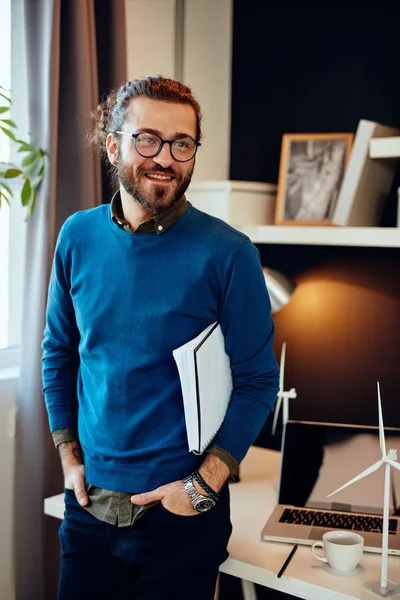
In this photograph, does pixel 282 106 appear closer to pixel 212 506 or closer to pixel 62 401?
pixel 62 401

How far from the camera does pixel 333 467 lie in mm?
1858

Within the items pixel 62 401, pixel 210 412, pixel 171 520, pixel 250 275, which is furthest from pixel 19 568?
pixel 250 275

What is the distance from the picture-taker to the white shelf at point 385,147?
1.83m

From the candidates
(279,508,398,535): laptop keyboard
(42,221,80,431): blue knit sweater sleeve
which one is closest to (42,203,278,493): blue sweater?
(42,221,80,431): blue knit sweater sleeve

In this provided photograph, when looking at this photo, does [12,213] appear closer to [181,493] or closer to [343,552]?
[181,493]

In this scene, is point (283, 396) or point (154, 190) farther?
point (283, 396)

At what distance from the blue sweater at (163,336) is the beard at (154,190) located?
5 cm

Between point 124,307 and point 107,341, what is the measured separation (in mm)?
80

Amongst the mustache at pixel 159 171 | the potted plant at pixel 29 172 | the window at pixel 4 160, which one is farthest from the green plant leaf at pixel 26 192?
the mustache at pixel 159 171

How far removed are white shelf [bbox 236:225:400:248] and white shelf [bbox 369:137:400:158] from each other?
184 millimetres

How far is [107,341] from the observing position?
148 centimetres

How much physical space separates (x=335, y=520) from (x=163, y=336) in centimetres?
67

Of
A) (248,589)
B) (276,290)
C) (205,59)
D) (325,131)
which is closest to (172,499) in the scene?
(248,589)

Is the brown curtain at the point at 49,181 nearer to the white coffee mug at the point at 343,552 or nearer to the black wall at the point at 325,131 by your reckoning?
the black wall at the point at 325,131
